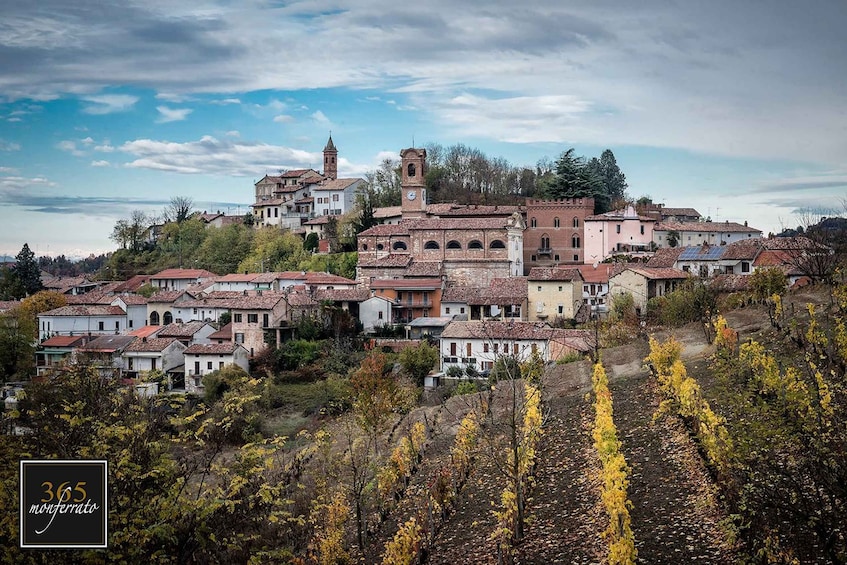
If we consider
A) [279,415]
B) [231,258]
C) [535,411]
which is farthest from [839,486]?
[231,258]

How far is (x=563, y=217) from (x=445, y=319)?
14738 mm

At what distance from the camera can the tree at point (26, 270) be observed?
2391 inches

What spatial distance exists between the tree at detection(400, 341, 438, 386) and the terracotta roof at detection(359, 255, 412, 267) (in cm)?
1126

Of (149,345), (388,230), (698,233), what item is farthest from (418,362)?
(698,233)

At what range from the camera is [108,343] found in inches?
1642

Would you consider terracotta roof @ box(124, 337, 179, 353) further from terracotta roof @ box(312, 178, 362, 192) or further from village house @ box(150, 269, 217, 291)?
terracotta roof @ box(312, 178, 362, 192)

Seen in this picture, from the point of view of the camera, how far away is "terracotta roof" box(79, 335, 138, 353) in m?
40.5

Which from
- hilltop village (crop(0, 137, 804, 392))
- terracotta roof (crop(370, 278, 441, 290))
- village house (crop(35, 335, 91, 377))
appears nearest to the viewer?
hilltop village (crop(0, 137, 804, 392))

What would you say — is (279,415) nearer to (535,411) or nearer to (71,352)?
(71,352)

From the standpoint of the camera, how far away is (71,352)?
41.7 metres

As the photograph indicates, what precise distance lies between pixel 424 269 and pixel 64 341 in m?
20.0

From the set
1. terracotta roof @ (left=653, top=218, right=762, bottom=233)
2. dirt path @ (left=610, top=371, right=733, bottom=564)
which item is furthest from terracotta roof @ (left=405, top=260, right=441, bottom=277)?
dirt path @ (left=610, top=371, right=733, bottom=564)

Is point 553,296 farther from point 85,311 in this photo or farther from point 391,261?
point 85,311

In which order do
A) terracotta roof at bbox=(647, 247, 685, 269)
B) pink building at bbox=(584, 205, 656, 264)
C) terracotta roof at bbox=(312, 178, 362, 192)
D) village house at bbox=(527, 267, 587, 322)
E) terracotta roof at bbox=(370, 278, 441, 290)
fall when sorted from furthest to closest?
terracotta roof at bbox=(312, 178, 362, 192) < pink building at bbox=(584, 205, 656, 264) < terracotta roof at bbox=(647, 247, 685, 269) < terracotta roof at bbox=(370, 278, 441, 290) < village house at bbox=(527, 267, 587, 322)
